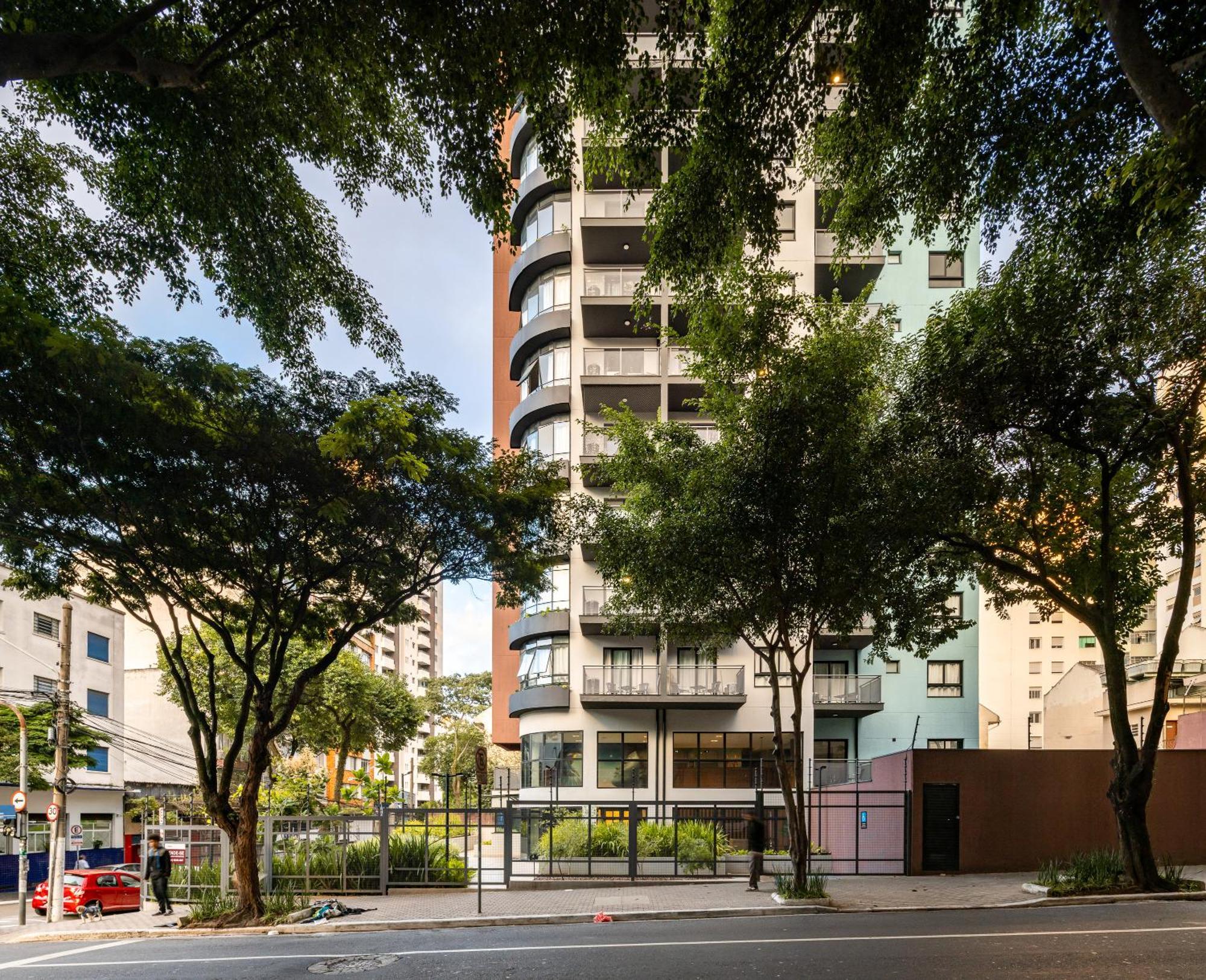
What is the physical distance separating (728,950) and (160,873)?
1471 cm

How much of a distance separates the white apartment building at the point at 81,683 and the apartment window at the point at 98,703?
3 centimetres

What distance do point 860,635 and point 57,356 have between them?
29.8 m

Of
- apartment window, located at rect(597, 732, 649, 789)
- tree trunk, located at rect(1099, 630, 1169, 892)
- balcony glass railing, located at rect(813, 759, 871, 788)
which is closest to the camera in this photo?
tree trunk, located at rect(1099, 630, 1169, 892)

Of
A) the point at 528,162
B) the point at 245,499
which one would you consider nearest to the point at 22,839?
the point at 245,499

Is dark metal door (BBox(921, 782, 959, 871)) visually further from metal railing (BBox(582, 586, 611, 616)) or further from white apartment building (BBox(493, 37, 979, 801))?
metal railing (BBox(582, 586, 611, 616))

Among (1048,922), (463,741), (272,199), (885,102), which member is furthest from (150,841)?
(463,741)

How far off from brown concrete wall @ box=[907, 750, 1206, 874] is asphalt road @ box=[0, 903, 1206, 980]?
654 cm

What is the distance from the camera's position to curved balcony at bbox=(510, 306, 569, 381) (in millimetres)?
36500

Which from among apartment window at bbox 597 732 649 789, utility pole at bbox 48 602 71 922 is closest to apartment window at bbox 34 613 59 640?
utility pole at bbox 48 602 71 922

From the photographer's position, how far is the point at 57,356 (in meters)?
11.7

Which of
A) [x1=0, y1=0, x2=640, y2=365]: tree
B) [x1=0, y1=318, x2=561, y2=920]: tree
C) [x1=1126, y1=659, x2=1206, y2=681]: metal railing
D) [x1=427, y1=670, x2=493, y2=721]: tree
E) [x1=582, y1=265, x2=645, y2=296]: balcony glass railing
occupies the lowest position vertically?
[x1=427, y1=670, x2=493, y2=721]: tree

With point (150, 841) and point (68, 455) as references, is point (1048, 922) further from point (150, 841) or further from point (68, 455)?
point (150, 841)

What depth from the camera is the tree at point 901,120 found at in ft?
27.8

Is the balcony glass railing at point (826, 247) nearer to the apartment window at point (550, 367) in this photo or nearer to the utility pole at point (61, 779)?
the apartment window at point (550, 367)
